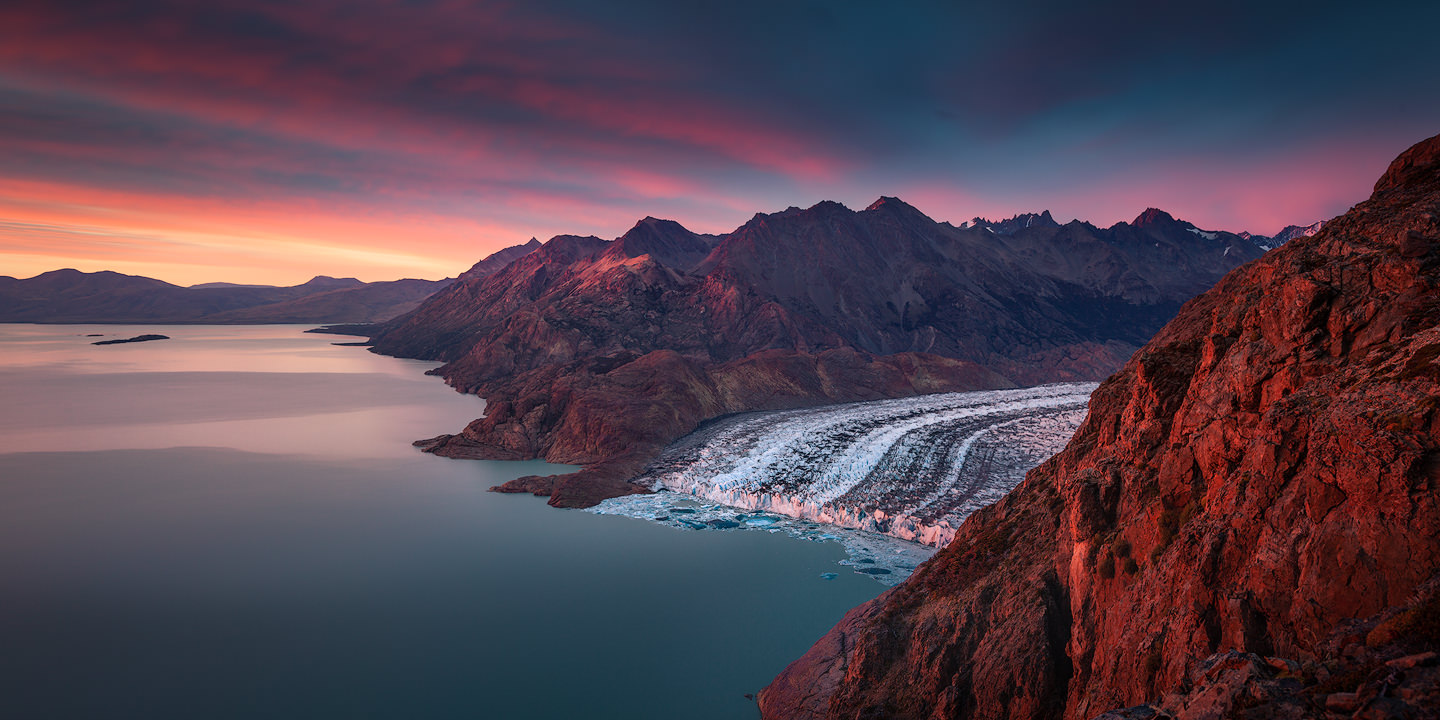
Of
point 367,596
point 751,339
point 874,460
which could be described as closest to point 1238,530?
point 367,596

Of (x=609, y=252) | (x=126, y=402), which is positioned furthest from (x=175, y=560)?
(x=609, y=252)

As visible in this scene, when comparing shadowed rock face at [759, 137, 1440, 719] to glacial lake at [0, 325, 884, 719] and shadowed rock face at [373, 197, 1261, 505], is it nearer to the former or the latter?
glacial lake at [0, 325, 884, 719]

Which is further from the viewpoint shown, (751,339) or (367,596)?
(751,339)

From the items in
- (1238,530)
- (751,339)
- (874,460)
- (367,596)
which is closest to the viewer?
(1238,530)

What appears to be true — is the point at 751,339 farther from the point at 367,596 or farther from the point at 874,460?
the point at 367,596

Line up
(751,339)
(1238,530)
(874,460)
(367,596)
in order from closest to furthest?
1. (1238,530)
2. (367,596)
3. (874,460)
4. (751,339)

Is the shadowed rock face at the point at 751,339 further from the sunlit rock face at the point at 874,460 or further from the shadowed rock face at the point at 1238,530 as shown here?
the shadowed rock face at the point at 1238,530
